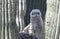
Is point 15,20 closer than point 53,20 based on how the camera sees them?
No

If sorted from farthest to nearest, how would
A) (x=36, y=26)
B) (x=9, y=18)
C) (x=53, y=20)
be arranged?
(x=36, y=26) < (x=9, y=18) < (x=53, y=20)

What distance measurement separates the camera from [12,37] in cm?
107

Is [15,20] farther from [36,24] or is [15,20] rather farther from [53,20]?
[36,24]

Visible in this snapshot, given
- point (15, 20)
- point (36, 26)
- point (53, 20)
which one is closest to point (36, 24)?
point (36, 26)

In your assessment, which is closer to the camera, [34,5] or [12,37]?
[12,37]

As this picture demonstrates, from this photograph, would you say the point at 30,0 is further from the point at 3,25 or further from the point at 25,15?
the point at 3,25

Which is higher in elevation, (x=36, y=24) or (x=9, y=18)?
(x=9, y=18)

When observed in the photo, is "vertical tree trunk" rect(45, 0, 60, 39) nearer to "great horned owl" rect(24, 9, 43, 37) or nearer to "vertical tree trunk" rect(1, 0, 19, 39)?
"vertical tree trunk" rect(1, 0, 19, 39)

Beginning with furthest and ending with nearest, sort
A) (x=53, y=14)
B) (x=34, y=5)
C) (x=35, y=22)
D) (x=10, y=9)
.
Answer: (x=34, y=5) < (x=35, y=22) < (x=10, y=9) < (x=53, y=14)

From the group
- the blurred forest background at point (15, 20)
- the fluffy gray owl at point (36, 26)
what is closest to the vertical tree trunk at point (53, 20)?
the blurred forest background at point (15, 20)

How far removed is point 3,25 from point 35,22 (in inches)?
66.7

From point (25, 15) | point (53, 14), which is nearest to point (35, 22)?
point (25, 15)

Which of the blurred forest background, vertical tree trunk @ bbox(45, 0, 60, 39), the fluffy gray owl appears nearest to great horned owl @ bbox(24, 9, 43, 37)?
the fluffy gray owl

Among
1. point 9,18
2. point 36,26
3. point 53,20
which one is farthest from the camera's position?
point 36,26
